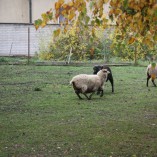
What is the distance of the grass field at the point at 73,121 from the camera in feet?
23.2

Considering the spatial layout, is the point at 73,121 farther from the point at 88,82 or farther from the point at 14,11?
the point at 14,11

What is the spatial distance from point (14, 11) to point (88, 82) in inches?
874

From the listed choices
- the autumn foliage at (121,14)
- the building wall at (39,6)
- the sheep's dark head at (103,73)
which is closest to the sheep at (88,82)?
the sheep's dark head at (103,73)

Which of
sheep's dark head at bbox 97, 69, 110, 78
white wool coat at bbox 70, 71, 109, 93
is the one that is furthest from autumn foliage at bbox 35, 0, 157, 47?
sheep's dark head at bbox 97, 69, 110, 78

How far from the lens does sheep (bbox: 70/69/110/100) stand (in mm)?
11570

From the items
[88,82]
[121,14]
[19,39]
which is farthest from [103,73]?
[19,39]

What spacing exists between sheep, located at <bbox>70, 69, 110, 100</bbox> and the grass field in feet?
0.87

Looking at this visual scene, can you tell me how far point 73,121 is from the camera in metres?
9.04

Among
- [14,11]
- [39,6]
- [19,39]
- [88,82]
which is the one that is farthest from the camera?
[14,11]

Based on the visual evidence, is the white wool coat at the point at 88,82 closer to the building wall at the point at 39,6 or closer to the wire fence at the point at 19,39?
the wire fence at the point at 19,39

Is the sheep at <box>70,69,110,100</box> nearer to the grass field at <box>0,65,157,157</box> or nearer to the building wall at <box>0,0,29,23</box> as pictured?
the grass field at <box>0,65,157,157</box>

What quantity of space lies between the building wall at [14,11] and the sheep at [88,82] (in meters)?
21.4

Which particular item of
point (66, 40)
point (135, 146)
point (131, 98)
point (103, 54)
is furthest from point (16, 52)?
point (135, 146)

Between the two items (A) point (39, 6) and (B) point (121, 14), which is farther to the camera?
(A) point (39, 6)
